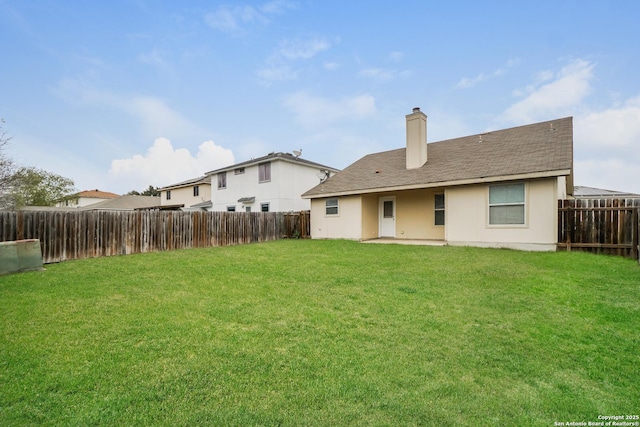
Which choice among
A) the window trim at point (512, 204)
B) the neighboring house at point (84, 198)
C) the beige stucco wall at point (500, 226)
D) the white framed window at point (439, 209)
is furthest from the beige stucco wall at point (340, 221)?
the neighboring house at point (84, 198)

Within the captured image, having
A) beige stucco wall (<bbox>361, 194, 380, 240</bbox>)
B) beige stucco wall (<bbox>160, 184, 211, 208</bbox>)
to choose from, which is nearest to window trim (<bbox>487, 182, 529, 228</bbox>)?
beige stucco wall (<bbox>361, 194, 380, 240</bbox>)

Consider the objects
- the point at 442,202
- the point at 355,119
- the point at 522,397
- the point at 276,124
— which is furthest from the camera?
the point at 276,124

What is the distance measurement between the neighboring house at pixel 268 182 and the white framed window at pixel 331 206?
4841mm

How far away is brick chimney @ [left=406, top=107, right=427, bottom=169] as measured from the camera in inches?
553

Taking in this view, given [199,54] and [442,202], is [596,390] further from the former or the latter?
[199,54]

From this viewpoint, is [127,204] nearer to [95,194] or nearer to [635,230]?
[95,194]

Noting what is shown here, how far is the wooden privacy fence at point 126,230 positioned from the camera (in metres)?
9.12

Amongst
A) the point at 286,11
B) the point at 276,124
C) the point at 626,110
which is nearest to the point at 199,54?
the point at 286,11

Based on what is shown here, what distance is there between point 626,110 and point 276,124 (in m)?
18.6

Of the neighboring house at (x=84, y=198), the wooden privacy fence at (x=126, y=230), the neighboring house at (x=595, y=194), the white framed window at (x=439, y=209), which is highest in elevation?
the neighboring house at (x=84, y=198)

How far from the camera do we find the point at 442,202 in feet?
44.8

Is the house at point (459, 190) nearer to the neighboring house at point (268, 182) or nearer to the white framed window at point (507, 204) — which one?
the white framed window at point (507, 204)

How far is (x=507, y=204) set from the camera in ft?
35.3

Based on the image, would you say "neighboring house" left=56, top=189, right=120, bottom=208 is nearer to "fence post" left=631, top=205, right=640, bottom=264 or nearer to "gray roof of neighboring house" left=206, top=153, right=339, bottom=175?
"gray roof of neighboring house" left=206, top=153, right=339, bottom=175
